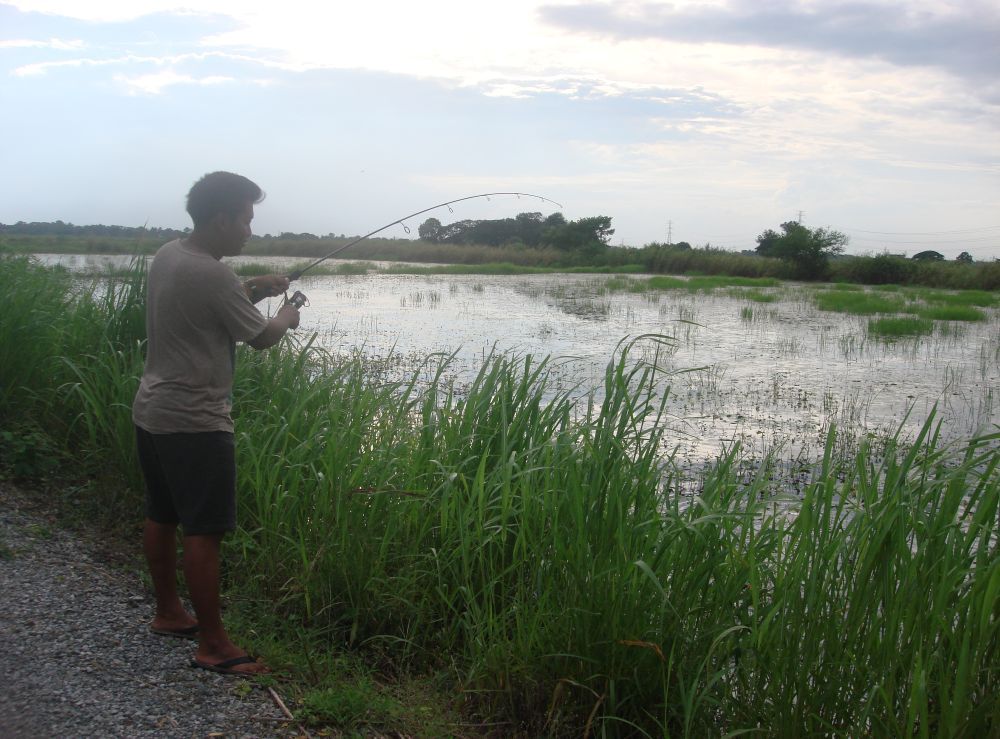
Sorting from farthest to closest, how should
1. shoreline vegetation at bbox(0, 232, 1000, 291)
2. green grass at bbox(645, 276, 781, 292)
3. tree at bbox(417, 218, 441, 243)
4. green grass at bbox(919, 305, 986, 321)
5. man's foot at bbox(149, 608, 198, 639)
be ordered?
tree at bbox(417, 218, 441, 243) → shoreline vegetation at bbox(0, 232, 1000, 291) → green grass at bbox(645, 276, 781, 292) → green grass at bbox(919, 305, 986, 321) → man's foot at bbox(149, 608, 198, 639)

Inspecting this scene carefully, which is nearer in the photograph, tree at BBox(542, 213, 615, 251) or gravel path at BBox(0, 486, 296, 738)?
gravel path at BBox(0, 486, 296, 738)

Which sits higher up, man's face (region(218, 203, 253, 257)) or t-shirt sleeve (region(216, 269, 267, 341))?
man's face (region(218, 203, 253, 257))

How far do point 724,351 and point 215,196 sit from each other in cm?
1154

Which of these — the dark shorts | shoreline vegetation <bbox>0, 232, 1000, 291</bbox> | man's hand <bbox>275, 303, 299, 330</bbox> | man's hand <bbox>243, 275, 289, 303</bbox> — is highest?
shoreline vegetation <bbox>0, 232, 1000, 291</bbox>

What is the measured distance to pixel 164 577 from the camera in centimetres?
307

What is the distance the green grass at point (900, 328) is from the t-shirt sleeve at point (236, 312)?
1467cm

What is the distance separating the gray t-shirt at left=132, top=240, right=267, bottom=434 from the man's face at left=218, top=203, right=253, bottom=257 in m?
0.11

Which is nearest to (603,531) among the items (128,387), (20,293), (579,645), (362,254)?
(579,645)

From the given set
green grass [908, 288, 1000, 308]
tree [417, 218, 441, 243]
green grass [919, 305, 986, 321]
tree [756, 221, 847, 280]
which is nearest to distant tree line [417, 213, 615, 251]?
tree [417, 218, 441, 243]

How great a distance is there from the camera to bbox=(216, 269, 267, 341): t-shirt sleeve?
9.14 feet

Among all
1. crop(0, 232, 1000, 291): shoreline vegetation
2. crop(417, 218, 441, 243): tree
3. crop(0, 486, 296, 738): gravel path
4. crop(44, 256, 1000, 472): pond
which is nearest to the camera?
crop(0, 486, 296, 738): gravel path

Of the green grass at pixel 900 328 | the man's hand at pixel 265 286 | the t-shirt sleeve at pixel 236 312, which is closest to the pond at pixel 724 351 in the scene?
the green grass at pixel 900 328

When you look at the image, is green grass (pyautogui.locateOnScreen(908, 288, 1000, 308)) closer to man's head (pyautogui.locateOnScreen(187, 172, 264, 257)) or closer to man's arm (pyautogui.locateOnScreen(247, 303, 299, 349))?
man's arm (pyautogui.locateOnScreen(247, 303, 299, 349))

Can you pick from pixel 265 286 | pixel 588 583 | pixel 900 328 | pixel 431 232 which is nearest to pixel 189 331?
pixel 265 286
